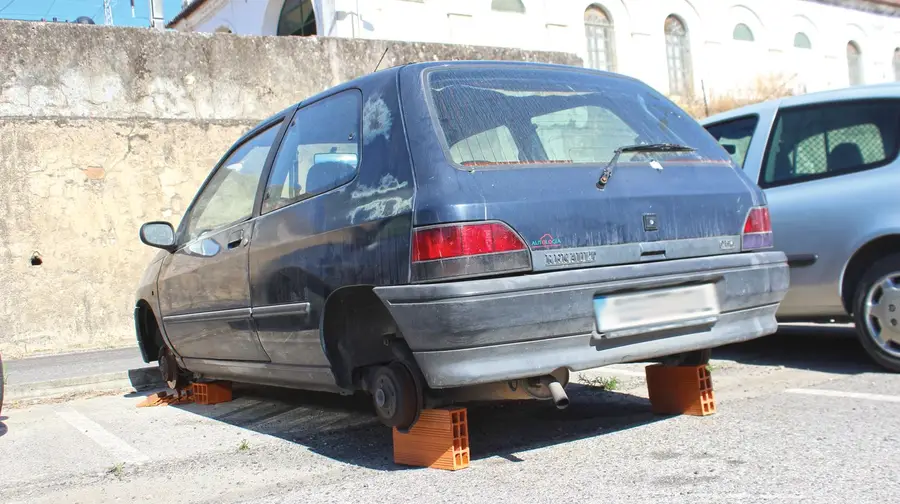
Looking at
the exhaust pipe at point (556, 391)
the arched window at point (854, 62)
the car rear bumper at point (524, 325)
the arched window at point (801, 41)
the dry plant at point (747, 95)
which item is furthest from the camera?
the arched window at point (854, 62)

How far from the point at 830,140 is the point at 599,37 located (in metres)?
21.5

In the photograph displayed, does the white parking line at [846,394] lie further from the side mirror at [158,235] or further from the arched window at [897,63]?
the arched window at [897,63]

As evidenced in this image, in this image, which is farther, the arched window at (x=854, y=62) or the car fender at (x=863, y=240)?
the arched window at (x=854, y=62)

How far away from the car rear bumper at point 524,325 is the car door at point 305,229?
55cm

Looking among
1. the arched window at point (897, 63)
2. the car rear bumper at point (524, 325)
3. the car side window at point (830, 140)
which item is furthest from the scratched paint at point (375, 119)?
the arched window at point (897, 63)

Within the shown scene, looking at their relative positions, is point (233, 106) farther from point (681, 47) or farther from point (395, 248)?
point (681, 47)

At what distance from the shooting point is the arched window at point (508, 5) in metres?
23.5

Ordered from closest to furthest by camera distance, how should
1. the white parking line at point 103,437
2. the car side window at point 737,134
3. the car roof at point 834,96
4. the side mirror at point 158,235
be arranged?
the white parking line at point 103,437 < the side mirror at point 158,235 < the car roof at point 834,96 < the car side window at point 737,134

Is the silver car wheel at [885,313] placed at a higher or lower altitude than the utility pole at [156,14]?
lower

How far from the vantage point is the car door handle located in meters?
4.50

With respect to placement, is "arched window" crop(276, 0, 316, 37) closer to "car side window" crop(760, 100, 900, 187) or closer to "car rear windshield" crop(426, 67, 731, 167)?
"car side window" crop(760, 100, 900, 187)

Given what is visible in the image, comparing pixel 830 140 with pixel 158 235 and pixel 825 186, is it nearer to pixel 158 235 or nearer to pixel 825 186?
pixel 825 186

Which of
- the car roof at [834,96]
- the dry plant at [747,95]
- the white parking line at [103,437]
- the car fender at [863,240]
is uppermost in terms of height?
the dry plant at [747,95]

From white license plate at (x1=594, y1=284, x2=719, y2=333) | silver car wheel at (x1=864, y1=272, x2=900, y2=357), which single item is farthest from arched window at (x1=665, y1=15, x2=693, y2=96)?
white license plate at (x1=594, y1=284, x2=719, y2=333)
